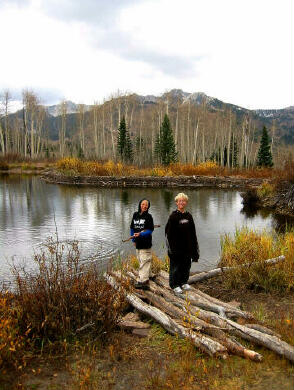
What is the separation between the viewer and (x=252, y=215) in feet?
58.4

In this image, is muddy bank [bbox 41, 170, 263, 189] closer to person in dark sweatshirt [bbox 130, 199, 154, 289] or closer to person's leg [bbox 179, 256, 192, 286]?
person in dark sweatshirt [bbox 130, 199, 154, 289]

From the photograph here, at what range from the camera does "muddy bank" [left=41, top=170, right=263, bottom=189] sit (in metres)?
30.5

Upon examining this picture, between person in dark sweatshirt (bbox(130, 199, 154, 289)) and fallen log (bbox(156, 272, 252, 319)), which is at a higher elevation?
person in dark sweatshirt (bbox(130, 199, 154, 289))

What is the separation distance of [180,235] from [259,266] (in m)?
1.94

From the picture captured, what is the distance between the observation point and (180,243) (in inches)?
233

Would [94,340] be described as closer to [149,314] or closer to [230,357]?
[149,314]

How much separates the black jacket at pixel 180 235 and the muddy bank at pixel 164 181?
940 inches

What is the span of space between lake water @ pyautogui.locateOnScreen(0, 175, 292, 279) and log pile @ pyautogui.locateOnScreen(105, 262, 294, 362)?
1472 mm

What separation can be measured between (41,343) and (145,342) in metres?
1.31

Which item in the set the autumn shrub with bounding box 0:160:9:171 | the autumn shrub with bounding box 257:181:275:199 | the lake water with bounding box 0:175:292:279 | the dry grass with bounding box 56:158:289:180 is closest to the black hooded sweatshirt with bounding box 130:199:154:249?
the lake water with bounding box 0:175:292:279

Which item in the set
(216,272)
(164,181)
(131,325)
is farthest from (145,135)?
(131,325)

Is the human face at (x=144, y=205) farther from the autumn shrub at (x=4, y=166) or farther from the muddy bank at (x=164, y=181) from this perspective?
the autumn shrub at (x=4, y=166)

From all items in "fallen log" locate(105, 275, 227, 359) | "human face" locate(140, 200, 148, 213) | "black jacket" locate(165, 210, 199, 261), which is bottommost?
"fallen log" locate(105, 275, 227, 359)

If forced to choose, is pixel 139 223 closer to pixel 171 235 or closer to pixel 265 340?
pixel 171 235
